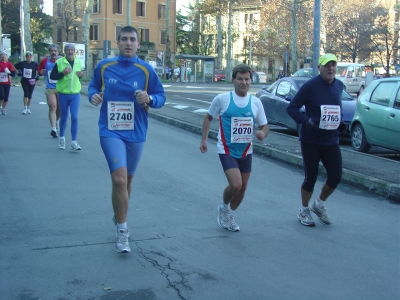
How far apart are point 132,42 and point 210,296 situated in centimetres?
241

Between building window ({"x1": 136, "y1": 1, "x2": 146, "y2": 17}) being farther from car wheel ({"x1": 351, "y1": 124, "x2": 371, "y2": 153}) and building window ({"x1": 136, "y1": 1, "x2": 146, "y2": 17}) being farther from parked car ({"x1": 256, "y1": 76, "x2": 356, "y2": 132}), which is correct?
car wheel ({"x1": 351, "y1": 124, "x2": 371, "y2": 153})

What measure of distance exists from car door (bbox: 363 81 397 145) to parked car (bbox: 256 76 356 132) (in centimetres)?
233

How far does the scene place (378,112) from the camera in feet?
37.8

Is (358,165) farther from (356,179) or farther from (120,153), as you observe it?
(120,153)

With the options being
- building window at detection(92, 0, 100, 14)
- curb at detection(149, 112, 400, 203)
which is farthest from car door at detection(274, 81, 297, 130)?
building window at detection(92, 0, 100, 14)

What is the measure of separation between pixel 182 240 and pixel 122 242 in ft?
2.28

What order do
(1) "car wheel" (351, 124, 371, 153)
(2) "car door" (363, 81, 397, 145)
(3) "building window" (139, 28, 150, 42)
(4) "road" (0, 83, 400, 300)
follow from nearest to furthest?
(4) "road" (0, 83, 400, 300) < (2) "car door" (363, 81, 397, 145) < (1) "car wheel" (351, 124, 371, 153) < (3) "building window" (139, 28, 150, 42)

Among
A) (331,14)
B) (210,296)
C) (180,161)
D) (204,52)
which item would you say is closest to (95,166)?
(180,161)

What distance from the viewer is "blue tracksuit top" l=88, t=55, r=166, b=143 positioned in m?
5.25

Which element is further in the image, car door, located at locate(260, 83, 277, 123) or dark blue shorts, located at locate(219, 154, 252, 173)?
car door, located at locate(260, 83, 277, 123)

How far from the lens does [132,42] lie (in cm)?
524

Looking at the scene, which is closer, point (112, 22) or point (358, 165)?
point (358, 165)

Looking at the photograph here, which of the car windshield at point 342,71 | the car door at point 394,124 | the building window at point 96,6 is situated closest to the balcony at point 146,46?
the building window at point 96,6

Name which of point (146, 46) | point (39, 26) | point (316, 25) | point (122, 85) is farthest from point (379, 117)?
point (39, 26)
